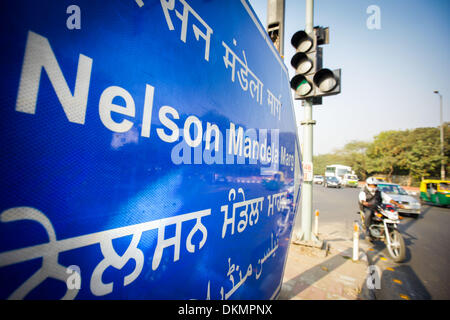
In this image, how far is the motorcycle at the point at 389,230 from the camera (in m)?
4.17

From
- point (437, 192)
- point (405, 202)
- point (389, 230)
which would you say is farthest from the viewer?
point (437, 192)

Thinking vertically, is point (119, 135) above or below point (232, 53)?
below

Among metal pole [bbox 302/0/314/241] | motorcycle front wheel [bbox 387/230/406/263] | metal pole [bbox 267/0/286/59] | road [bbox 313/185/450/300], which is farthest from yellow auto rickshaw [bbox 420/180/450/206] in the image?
metal pole [bbox 267/0/286/59]

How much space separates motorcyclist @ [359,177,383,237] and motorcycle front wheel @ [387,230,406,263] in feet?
1.95

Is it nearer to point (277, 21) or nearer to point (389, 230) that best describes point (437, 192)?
point (389, 230)

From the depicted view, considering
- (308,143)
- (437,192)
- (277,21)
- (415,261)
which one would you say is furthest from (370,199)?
(437,192)

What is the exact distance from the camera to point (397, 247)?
425 centimetres

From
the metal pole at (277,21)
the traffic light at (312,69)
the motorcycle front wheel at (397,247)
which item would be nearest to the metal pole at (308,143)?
the traffic light at (312,69)

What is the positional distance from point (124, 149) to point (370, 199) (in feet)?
20.4

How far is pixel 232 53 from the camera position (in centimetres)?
111

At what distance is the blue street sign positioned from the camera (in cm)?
41
